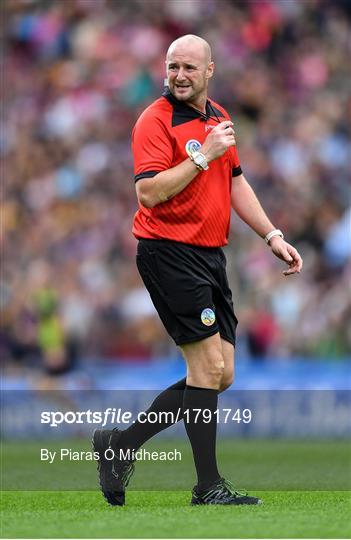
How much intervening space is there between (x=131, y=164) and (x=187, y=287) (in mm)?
9475

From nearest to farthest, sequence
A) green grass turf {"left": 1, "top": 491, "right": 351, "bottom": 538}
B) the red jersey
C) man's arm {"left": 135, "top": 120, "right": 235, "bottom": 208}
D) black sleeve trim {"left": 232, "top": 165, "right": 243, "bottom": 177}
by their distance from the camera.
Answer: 1. green grass turf {"left": 1, "top": 491, "right": 351, "bottom": 538}
2. man's arm {"left": 135, "top": 120, "right": 235, "bottom": 208}
3. the red jersey
4. black sleeve trim {"left": 232, "top": 165, "right": 243, "bottom": 177}

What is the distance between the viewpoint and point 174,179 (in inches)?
214

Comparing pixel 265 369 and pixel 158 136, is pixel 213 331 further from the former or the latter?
pixel 265 369

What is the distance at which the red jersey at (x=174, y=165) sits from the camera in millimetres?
5547

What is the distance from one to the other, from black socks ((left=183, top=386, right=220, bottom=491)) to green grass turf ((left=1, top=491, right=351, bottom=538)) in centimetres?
19

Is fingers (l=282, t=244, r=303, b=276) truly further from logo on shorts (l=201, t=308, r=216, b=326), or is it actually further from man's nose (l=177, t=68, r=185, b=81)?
man's nose (l=177, t=68, r=185, b=81)

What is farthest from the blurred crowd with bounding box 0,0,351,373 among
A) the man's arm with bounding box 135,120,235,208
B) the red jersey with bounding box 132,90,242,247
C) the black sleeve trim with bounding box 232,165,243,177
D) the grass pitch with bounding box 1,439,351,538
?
the man's arm with bounding box 135,120,235,208

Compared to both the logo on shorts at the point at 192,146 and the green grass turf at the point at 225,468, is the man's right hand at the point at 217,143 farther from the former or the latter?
the green grass turf at the point at 225,468

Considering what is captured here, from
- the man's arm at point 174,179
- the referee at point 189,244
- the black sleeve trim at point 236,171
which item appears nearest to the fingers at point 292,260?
the referee at point 189,244

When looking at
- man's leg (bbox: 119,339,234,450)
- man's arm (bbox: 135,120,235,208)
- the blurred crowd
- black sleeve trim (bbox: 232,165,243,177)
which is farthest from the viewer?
the blurred crowd

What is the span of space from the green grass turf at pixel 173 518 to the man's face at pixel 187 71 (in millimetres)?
1877

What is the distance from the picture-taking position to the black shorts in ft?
18.4

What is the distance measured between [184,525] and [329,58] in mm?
11574

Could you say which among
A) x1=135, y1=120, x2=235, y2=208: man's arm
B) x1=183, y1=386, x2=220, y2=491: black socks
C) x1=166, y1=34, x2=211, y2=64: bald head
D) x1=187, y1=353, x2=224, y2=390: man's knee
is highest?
x1=166, y1=34, x2=211, y2=64: bald head
